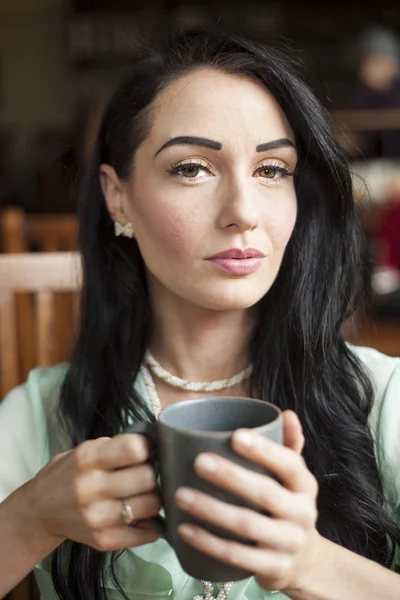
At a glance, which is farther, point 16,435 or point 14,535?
point 16,435

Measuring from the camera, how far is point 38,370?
40.3 inches

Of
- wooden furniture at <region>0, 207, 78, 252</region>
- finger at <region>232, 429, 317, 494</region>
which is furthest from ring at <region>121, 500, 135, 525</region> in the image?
wooden furniture at <region>0, 207, 78, 252</region>

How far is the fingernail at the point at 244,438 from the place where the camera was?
1.69 ft

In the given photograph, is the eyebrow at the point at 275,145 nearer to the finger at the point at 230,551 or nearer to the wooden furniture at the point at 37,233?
the finger at the point at 230,551

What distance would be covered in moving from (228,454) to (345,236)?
0.51 m

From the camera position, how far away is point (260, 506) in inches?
21.5

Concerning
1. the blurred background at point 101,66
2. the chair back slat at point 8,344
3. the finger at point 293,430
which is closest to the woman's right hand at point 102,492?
the finger at point 293,430

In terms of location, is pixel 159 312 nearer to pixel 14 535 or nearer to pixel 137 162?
pixel 137 162

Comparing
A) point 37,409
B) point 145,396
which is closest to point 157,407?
point 145,396

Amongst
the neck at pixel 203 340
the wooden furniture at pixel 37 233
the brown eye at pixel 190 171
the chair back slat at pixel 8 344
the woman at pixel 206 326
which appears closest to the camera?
the woman at pixel 206 326

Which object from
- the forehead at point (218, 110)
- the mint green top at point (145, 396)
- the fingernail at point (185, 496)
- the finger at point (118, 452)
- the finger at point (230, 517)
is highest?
the forehead at point (218, 110)

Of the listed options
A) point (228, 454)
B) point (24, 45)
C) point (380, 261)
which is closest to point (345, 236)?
point (228, 454)

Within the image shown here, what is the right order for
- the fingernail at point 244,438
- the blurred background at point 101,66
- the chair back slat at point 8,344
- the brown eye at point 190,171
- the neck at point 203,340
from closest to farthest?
the fingernail at point 244,438 → the brown eye at point 190,171 → the neck at point 203,340 → the chair back slat at point 8,344 → the blurred background at point 101,66

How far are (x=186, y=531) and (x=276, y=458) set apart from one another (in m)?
0.08
